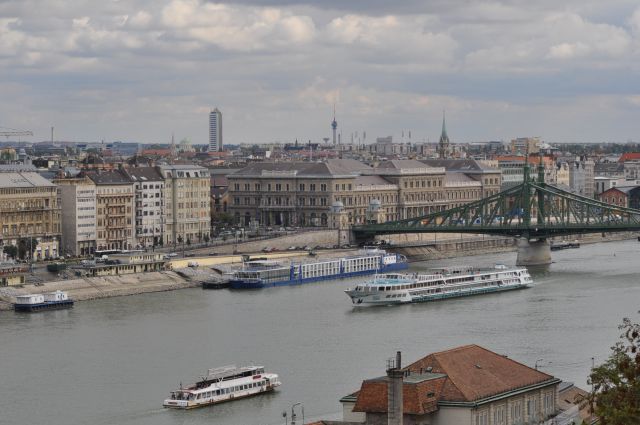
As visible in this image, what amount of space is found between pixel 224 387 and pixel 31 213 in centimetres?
3258

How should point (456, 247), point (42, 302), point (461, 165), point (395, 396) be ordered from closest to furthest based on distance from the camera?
point (395, 396) → point (42, 302) → point (456, 247) → point (461, 165)

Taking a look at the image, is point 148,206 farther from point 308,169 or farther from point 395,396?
point 395,396

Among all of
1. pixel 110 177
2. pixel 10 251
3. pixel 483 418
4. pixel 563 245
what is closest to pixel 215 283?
pixel 10 251

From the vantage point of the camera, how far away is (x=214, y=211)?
85.2 metres

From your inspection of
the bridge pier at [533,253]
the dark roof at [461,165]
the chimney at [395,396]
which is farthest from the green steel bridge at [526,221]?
the chimney at [395,396]

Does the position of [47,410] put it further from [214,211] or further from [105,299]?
[214,211]

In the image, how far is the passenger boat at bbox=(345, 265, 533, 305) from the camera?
51.8 meters

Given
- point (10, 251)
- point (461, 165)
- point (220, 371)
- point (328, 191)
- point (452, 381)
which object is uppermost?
point (461, 165)

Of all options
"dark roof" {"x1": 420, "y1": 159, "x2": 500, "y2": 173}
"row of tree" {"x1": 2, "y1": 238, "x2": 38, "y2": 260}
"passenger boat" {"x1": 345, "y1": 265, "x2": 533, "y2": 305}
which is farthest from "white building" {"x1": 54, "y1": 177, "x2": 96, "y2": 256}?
"dark roof" {"x1": 420, "y1": 159, "x2": 500, "y2": 173}

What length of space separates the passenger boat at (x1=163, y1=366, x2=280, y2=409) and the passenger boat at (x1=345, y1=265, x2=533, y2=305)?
56.9ft

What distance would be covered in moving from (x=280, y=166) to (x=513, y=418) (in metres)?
59.2

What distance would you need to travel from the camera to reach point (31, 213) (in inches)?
2530

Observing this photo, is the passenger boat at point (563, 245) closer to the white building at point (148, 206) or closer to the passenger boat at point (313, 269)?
the passenger boat at point (313, 269)

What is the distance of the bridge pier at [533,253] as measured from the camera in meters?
67.6
